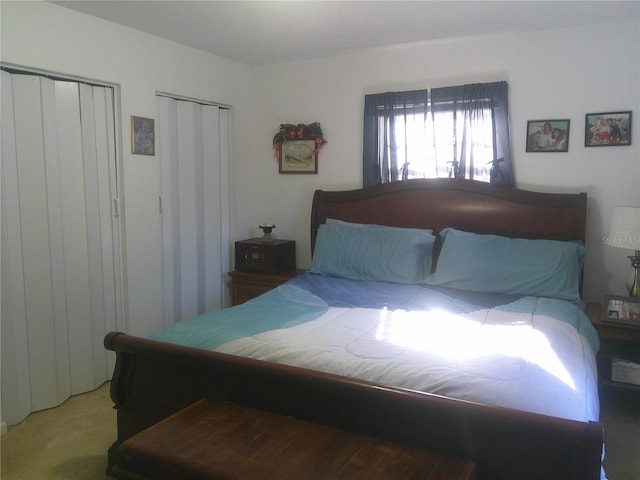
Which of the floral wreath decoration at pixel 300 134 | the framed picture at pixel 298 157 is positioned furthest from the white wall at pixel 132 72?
the framed picture at pixel 298 157

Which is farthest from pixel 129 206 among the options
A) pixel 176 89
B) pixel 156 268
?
pixel 176 89

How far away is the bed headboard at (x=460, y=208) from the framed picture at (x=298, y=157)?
0.28 m

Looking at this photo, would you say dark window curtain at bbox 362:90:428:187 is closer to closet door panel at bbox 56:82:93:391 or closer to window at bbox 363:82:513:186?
window at bbox 363:82:513:186

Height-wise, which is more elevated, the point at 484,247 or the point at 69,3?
the point at 69,3

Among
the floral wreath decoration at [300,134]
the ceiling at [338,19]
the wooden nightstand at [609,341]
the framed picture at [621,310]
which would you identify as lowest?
the wooden nightstand at [609,341]

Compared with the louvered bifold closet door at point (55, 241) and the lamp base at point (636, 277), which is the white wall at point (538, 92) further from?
the louvered bifold closet door at point (55, 241)

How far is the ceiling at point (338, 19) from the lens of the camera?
261 centimetres

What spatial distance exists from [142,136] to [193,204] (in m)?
0.67

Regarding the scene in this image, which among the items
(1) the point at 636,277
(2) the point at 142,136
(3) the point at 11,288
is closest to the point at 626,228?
(1) the point at 636,277

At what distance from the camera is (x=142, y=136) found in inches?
123

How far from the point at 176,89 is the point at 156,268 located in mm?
1264

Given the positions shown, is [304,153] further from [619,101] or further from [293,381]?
[293,381]

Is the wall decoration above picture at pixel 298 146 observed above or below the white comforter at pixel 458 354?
above

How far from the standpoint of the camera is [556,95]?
3.02 m
